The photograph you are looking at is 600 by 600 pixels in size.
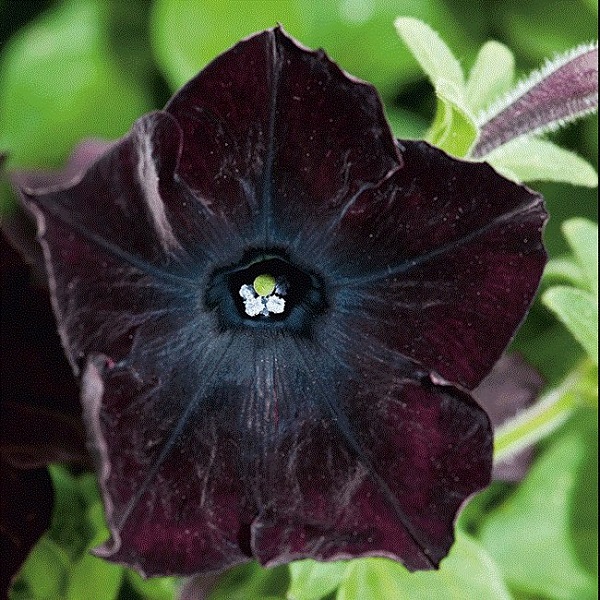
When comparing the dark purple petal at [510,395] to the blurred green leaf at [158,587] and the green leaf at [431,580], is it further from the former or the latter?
the blurred green leaf at [158,587]

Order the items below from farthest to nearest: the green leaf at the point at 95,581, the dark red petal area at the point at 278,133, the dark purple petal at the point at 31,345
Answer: the green leaf at the point at 95,581 → the dark purple petal at the point at 31,345 → the dark red petal area at the point at 278,133

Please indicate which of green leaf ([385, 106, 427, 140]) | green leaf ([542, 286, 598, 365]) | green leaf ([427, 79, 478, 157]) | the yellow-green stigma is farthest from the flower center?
green leaf ([385, 106, 427, 140])

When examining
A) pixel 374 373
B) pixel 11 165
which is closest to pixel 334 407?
pixel 374 373

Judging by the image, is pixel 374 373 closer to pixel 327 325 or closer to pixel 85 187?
pixel 327 325

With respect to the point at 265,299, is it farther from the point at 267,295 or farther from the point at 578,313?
the point at 578,313

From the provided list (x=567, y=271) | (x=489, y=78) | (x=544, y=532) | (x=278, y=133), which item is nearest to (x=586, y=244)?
(x=567, y=271)

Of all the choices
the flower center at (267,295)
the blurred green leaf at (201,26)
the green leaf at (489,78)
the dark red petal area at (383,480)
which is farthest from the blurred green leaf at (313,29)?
the dark red petal area at (383,480)

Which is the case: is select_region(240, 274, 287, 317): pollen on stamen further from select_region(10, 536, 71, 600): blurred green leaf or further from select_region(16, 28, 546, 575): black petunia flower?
select_region(10, 536, 71, 600): blurred green leaf
